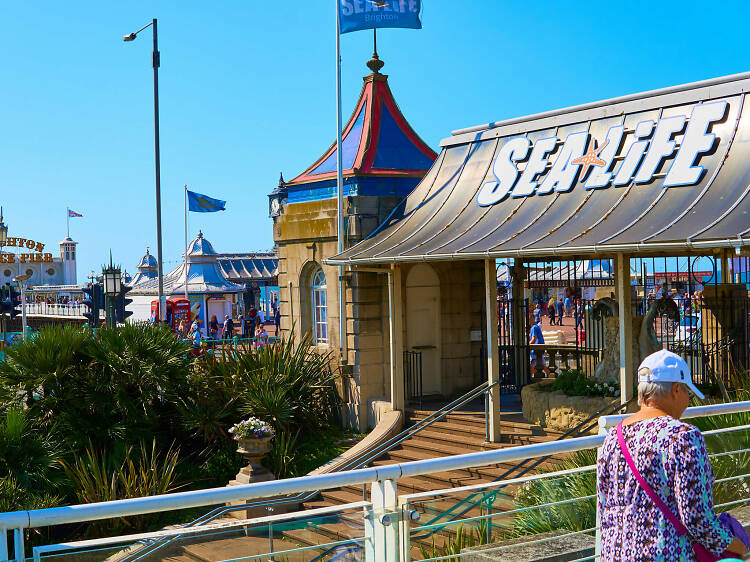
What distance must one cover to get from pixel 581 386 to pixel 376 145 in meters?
7.63

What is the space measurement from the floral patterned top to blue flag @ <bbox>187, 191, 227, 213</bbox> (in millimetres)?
31096

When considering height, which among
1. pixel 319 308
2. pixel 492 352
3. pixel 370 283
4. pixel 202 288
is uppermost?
pixel 202 288

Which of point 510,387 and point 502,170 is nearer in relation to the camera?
point 502,170

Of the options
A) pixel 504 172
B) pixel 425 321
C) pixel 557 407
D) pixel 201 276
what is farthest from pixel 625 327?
pixel 201 276

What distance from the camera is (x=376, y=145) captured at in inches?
762

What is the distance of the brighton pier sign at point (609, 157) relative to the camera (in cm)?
1268

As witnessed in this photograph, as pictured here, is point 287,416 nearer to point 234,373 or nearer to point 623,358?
point 234,373

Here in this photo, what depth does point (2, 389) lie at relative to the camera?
Result: 1562cm

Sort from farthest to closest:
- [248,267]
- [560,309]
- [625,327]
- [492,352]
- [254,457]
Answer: [248,267] → [560,309] → [254,457] → [492,352] → [625,327]

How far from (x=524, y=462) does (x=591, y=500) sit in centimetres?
474

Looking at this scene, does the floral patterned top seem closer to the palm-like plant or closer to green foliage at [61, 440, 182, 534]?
green foliage at [61, 440, 182, 534]

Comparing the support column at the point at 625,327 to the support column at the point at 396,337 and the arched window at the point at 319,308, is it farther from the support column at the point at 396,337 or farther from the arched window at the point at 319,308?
the arched window at the point at 319,308

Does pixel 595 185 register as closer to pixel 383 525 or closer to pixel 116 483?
pixel 116 483

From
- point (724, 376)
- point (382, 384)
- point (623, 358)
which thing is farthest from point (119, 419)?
point (724, 376)
